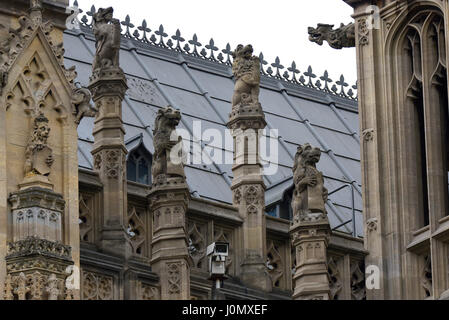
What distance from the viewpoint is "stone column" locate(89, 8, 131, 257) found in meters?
69.3

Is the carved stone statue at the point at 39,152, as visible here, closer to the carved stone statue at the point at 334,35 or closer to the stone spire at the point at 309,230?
the stone spire at the point at 309,230

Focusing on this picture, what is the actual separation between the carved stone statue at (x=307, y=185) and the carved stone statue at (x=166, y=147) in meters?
2.21

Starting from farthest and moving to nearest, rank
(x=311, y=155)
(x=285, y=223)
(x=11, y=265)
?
(x=285, y=223) → (x=311, y=155) → (x=11, y=265)

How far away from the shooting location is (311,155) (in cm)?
6950

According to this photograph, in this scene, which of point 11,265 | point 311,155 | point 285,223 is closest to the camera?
point 11,265

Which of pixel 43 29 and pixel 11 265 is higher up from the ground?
pixel 43 29

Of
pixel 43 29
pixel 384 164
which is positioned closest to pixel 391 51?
pixel 384 164

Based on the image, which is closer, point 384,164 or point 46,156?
point 46,156

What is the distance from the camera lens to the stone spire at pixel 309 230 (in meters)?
68.4

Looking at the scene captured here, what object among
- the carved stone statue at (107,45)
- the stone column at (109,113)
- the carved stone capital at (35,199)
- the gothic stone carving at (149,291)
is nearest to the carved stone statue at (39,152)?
the carved stone capital at (35,199)

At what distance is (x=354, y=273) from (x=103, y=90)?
6.71 m

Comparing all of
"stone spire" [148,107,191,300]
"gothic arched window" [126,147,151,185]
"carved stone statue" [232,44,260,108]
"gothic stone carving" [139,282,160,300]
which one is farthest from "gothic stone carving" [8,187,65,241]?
"carved stone statue" [232,44,260,108]

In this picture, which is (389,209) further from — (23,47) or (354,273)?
(23,47)

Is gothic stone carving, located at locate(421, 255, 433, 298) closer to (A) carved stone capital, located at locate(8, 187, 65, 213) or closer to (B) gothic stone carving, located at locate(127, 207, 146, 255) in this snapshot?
(B) gothic stone carving, located at locate(127, 207, 146, 255)
